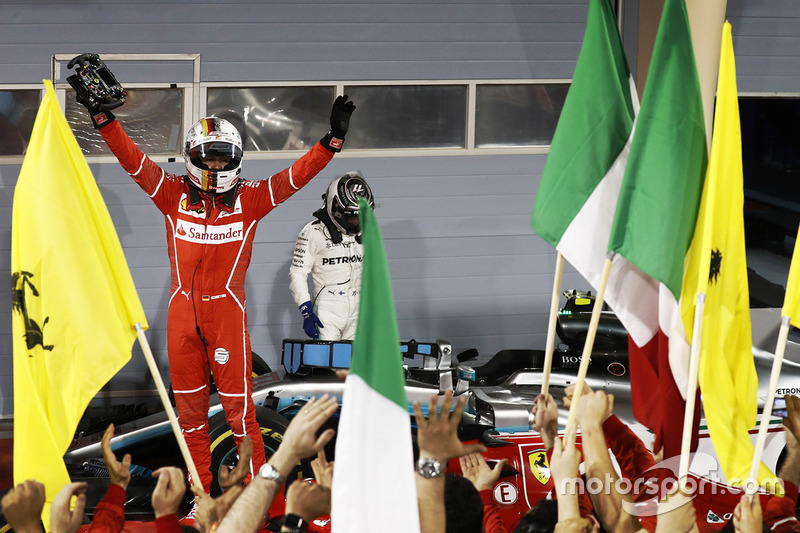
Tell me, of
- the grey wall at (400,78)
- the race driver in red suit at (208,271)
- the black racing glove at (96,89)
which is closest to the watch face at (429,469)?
the race driver in red suit at (208,271)

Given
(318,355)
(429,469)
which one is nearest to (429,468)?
(429,469)

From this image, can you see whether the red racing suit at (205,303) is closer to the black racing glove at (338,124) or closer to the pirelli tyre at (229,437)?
the black racing glove at (338,124)

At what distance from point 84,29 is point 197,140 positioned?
3.17 metres

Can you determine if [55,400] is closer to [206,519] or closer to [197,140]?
[206,519]

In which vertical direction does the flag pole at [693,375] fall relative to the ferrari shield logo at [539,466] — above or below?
above

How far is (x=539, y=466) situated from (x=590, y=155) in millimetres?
1725

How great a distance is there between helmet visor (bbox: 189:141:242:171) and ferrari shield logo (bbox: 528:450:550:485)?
7.17 feet

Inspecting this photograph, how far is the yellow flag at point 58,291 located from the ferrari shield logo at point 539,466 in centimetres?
209

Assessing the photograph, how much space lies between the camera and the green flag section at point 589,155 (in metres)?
3.10

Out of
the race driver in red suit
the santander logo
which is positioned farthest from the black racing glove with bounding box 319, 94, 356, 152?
the santander logo

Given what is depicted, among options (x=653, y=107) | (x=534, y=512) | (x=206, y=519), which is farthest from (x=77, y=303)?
(x=653, y=107)

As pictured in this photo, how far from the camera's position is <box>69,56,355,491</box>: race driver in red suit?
421 centimetres

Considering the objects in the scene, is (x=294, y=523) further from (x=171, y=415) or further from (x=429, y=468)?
(x=171, y=415)

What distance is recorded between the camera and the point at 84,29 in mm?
6648
